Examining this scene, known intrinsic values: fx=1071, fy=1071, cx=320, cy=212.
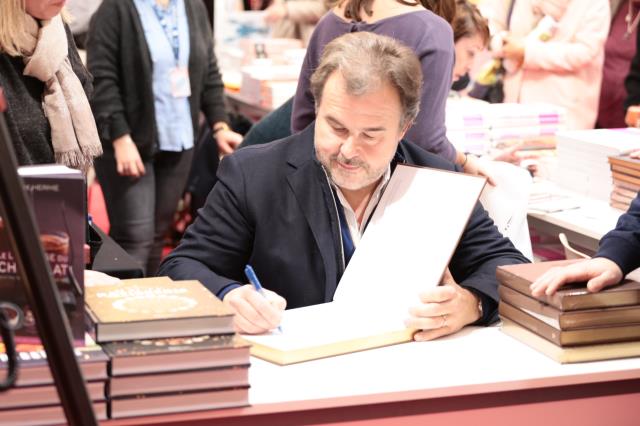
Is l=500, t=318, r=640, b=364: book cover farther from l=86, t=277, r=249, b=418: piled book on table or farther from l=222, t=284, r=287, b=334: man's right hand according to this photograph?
l=86, t=277, r=249, b=418: piled book on table

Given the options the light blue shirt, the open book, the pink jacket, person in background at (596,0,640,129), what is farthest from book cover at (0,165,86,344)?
person in background at (596,0,640,129)

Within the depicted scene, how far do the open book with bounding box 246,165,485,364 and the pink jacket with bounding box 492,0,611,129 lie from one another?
3039mm

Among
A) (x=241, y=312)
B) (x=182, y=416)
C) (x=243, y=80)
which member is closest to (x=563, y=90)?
(x=243, y=80)

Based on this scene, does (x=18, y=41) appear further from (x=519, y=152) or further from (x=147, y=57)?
(x=519, y=152)

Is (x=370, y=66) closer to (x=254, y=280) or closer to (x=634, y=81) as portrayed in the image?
(x=254, y=280)

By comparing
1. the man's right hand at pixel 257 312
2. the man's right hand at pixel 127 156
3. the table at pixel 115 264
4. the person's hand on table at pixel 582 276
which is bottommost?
the man's right hand at pixel 127 156

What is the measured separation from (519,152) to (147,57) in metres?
1.71

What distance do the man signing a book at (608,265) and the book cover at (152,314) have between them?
75 cm

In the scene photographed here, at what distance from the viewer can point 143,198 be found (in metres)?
4.89

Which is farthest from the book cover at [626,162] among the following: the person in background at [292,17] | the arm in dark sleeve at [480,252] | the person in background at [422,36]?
the person in background at [292,17]

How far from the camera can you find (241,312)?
7.71ft

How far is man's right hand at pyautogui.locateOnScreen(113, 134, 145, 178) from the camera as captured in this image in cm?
474

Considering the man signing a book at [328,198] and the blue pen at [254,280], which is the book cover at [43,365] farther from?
the man signing a book at [328,198]

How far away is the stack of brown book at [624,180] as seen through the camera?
151 inches
